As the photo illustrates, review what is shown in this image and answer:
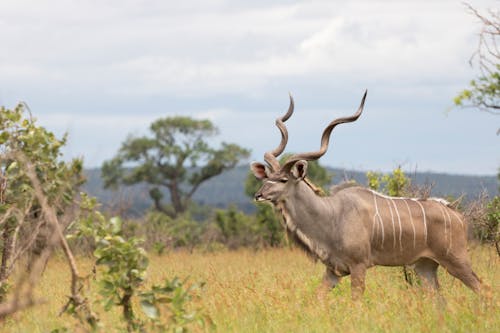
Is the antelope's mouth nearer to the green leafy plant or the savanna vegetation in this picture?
the savanna vegetation

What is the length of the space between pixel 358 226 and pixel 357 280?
1.57ft

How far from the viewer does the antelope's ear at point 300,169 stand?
7.34 meters

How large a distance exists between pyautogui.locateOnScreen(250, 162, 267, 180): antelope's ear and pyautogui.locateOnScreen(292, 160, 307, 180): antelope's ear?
0.30m

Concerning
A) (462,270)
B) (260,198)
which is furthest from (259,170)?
(462,270)

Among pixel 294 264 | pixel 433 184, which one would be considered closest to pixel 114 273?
pixel 433 184

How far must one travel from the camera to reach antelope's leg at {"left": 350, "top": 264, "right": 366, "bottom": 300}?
23.0 feet

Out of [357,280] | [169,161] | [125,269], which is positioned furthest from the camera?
[169,161]

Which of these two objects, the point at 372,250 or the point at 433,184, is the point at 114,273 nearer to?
the point at 372,250

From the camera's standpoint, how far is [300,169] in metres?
7.39

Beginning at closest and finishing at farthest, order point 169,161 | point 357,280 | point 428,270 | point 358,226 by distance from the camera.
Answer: point 357,280 → point 358,226 → point 428,270 → point 169,161

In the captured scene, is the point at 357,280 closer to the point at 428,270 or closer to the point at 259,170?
the point at 428,270

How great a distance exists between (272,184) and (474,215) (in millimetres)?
3257

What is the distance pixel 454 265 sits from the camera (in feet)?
24.2

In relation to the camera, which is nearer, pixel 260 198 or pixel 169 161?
pixel 260 198
